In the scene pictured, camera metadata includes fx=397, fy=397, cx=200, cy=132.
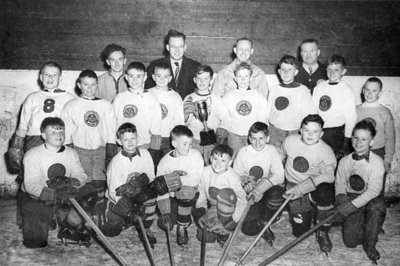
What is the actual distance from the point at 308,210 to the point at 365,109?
157 centimetres

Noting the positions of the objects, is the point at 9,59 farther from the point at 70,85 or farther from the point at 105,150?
the point at 105,150

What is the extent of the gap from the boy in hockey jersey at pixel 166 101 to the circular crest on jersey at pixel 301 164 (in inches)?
58.3

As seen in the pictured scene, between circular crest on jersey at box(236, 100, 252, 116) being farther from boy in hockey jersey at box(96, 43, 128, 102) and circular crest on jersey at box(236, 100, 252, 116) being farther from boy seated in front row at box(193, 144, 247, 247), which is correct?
boy in hockey jersey at box(96, 43, 128, 102)

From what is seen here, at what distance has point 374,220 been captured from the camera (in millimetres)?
4406

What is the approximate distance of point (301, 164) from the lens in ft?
15.6

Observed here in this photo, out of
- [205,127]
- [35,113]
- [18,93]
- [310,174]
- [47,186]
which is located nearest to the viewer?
[47,186]

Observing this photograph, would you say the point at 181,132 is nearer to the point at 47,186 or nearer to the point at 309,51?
the point at 47,186

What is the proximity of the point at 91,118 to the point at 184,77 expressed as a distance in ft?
4.70

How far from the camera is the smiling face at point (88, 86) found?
4.81m

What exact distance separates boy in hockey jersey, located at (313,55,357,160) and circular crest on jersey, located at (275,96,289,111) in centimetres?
45

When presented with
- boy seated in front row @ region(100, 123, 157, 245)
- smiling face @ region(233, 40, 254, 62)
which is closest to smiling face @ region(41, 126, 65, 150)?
boy seated in front row @ region(100, 123, 157, 245)

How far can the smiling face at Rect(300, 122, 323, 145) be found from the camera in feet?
15.1

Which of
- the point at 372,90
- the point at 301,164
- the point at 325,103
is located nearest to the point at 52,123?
the point at 301,164

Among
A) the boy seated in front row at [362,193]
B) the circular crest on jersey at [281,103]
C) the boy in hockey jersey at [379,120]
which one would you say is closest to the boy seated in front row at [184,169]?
the circular crest on jersey at [281,103]
